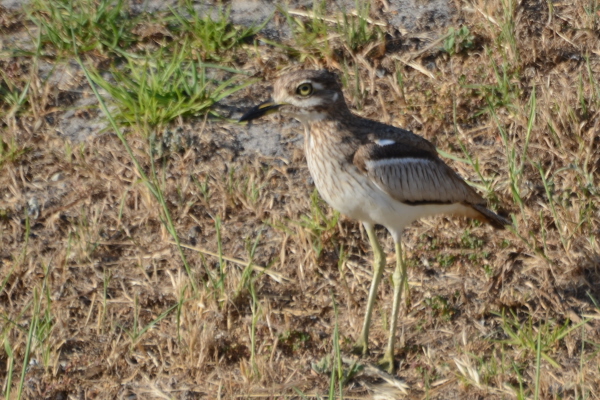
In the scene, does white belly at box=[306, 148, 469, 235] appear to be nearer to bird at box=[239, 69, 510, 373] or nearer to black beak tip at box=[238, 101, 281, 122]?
bird at box=[239, 69, 510, 373]

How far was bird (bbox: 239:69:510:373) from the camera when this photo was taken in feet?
14.6

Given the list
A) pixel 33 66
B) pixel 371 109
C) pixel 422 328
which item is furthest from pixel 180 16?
pixel 422 328

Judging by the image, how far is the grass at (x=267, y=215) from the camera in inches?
184

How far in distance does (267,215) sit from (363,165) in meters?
1.20

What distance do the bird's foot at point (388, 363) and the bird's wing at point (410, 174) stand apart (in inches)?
29.6

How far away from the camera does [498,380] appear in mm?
4387

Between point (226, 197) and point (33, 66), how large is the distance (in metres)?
1.64

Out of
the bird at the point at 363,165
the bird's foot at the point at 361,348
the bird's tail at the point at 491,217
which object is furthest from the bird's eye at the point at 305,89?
the bird's foot at the point at 361,348

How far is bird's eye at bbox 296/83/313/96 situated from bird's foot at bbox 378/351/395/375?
1.31 metres

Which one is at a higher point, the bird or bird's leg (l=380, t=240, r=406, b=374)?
the bird

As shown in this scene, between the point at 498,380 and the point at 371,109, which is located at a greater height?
the point at 371,109

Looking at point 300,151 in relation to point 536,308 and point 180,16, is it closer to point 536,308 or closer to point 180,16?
point 180,16

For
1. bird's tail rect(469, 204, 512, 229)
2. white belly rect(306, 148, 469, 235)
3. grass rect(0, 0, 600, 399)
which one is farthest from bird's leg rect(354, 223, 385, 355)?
bird's tail rect(469, 204, 512, 229)

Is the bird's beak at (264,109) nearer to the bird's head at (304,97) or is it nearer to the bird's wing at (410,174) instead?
the bird's head at (304,97)
